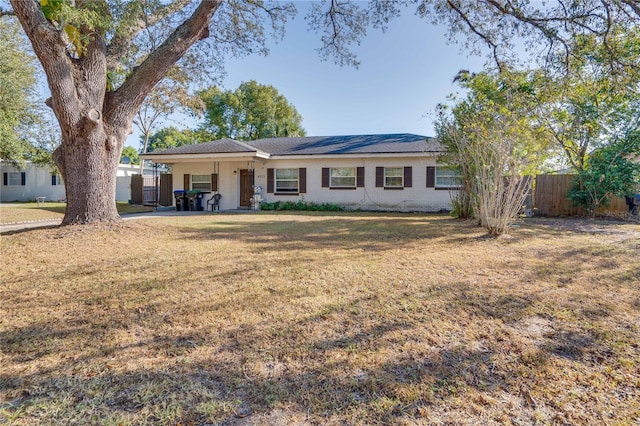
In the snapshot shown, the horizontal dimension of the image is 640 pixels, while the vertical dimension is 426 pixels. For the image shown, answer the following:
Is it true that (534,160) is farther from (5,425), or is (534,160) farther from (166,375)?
(5,425)

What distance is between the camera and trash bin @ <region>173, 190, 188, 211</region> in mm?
15167

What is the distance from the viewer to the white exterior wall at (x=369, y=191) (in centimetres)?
1441

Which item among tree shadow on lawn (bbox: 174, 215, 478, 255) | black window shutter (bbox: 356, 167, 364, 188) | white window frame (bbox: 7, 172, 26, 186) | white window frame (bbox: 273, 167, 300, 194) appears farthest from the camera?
white window frame (bbox: 7, 172, 26, 186)

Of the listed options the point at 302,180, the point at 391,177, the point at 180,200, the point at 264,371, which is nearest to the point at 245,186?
the point at 302,180

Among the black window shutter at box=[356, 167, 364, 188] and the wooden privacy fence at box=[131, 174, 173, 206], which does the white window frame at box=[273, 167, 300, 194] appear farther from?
the wooden privacy fence at box=[131, 174, 173, 206]

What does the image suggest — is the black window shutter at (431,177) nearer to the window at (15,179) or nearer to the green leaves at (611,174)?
the green leaves at (611,174)

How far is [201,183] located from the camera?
1625 cm

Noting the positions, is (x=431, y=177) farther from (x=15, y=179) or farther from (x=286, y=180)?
(x=15, y=179)

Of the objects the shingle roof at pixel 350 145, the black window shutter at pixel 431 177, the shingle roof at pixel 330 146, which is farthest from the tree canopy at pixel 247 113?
the black window shutter at pixel 431 177

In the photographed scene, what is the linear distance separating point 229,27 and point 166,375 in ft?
32.9

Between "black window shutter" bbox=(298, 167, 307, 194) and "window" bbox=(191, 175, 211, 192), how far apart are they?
462cm

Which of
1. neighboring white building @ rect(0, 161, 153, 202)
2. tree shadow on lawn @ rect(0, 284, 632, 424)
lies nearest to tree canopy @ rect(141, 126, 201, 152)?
neighboring white building @ rect(0, 161, 153, 202)

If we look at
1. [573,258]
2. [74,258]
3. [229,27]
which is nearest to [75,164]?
[74,258]

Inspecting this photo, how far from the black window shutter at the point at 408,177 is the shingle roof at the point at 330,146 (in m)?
0.94
